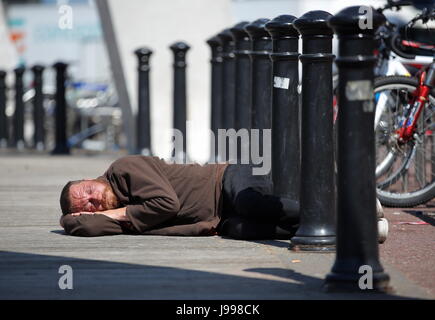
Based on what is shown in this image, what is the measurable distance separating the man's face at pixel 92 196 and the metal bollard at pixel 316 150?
123cm

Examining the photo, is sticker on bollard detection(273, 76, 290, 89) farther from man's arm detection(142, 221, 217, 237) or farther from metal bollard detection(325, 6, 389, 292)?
metal bollard detection(325, 6, 389, 292)

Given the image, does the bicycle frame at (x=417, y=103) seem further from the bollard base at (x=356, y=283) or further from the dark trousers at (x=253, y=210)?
the bollard base at (x=356, y=283)

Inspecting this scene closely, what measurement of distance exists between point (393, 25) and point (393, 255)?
3204mm

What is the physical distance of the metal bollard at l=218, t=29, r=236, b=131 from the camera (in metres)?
10.7

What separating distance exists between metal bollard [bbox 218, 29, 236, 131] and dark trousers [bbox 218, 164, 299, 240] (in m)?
4.25

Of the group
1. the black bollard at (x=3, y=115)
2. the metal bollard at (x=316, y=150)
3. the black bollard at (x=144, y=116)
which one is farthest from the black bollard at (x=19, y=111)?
the metal bollard at (x=316, y=150)

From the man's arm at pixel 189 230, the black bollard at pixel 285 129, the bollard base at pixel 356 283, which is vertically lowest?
the man's arm at pixel 189 230

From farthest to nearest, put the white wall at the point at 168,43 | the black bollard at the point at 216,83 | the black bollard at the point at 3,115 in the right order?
the black bollard at the point at 3,115, the white wall at the point at 168,43, the black bollard at the point at 216,83

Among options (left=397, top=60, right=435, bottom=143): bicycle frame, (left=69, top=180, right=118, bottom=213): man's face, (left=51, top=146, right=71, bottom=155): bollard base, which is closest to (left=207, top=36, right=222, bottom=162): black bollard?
(left=51, top=146, right=71, bottom=155): bollard base

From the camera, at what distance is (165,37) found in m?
14.0

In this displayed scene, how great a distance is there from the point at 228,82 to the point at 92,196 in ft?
15.1

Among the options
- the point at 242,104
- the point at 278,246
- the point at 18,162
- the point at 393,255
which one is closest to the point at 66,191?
the point at 278,246

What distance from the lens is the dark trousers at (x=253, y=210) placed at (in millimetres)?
6086

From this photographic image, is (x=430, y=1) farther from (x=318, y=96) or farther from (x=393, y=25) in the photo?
(x=318, y=96)
